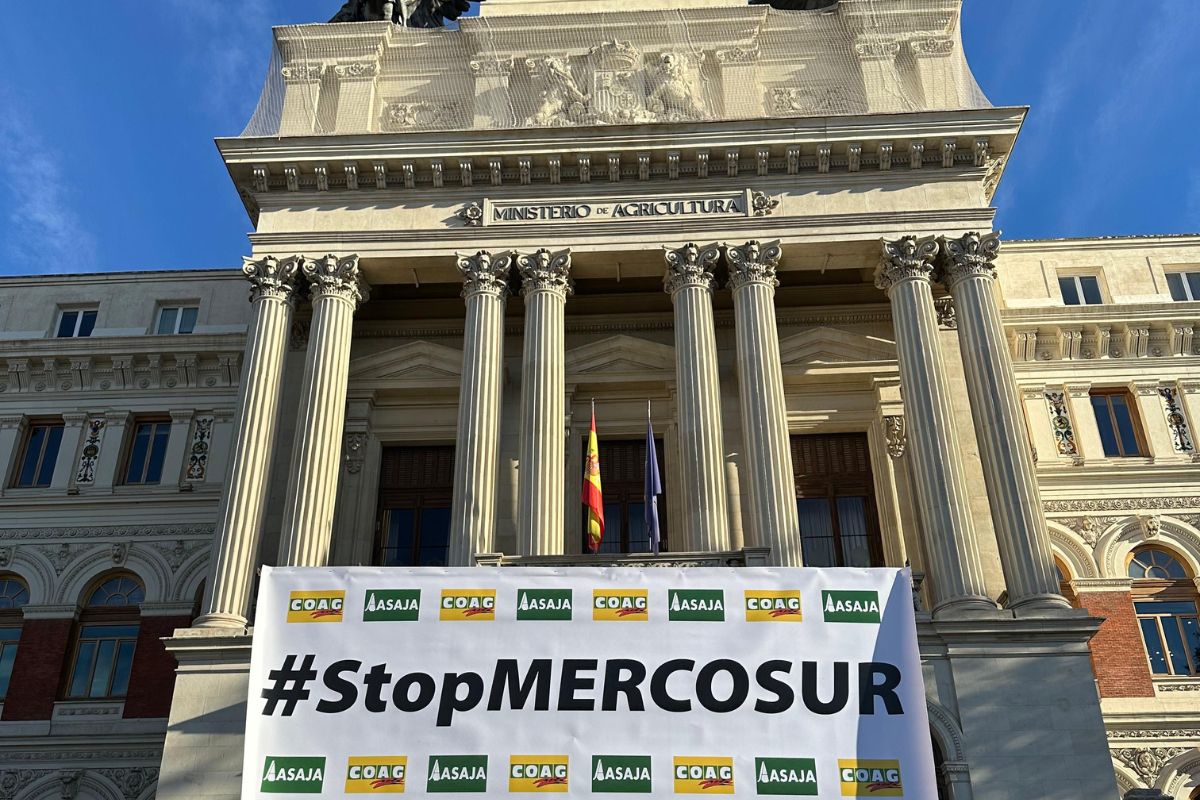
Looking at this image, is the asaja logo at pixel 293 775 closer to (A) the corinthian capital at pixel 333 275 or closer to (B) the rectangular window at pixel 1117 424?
(A) the corinthian capital at pixel 333 275

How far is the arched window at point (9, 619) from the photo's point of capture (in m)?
26.8

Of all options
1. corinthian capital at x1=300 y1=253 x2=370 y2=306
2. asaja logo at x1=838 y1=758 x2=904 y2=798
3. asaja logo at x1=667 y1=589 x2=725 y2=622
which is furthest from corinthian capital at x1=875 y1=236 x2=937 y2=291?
corinthian capital at x1=300 y1=253 x2=370 y2=306

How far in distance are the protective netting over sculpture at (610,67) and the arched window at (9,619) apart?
1217 centimetres

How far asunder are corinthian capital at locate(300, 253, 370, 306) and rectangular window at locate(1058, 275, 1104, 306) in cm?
1787

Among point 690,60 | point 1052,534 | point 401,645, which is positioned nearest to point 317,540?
point 401,645

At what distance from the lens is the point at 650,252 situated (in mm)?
25312

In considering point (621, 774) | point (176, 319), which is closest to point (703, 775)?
point (621, 774)

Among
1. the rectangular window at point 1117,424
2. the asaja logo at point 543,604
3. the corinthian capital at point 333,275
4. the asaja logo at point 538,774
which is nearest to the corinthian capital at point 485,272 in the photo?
the corinthian capital at point 333,275

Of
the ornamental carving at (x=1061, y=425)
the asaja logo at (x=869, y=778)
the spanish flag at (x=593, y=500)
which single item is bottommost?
the asaja logo at (x=869, y=778)

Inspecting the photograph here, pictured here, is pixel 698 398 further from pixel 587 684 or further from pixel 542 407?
pixel 587 684

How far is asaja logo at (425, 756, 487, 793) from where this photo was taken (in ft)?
59.1

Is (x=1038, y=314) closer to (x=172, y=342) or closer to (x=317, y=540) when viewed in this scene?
(x=317, y=540)

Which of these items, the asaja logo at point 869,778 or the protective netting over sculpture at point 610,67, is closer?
the asaja logo at point 869,778

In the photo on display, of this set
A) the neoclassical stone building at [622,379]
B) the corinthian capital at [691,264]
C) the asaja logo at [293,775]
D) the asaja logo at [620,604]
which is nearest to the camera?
the asaja logo at [293,775]
